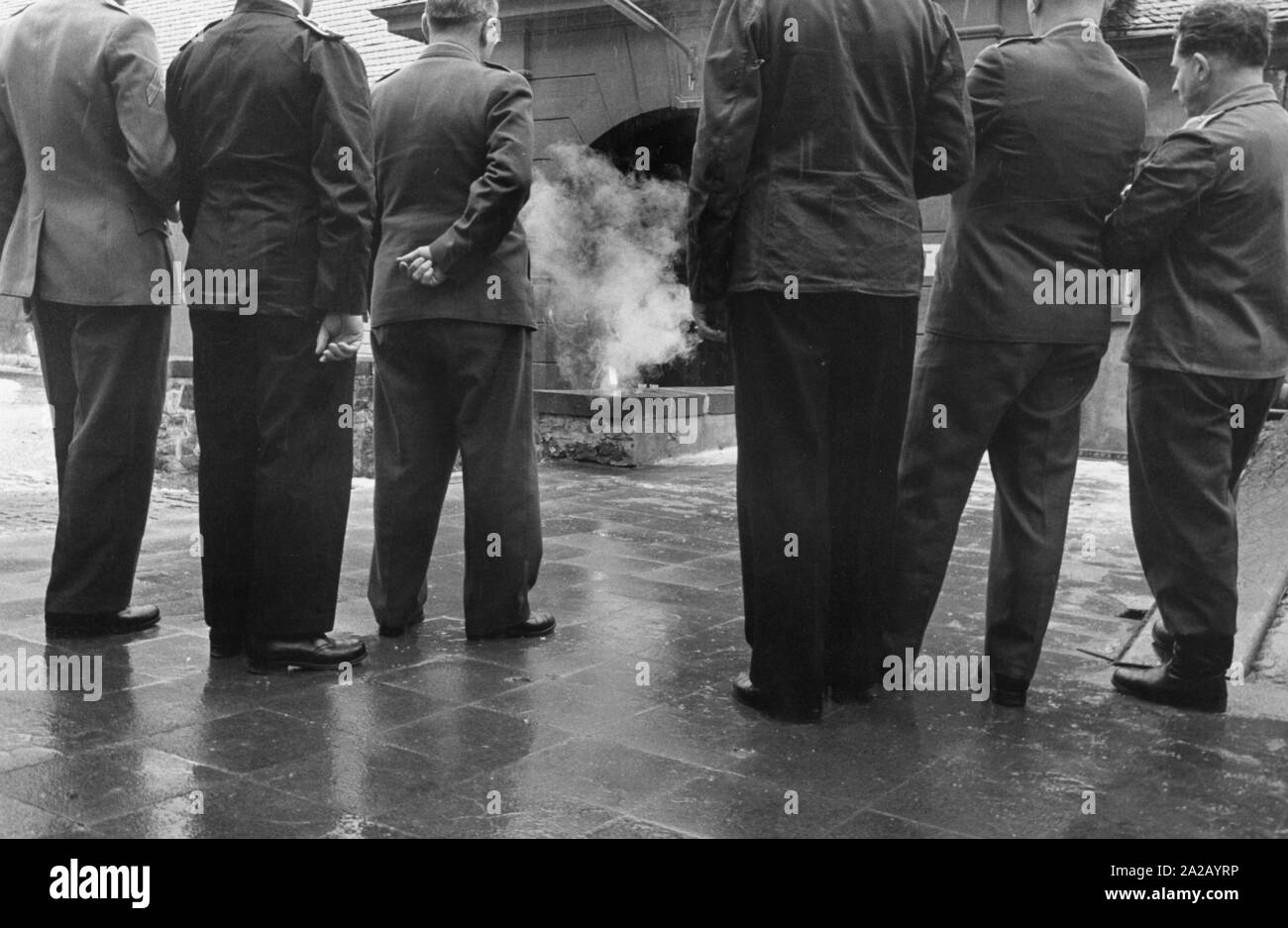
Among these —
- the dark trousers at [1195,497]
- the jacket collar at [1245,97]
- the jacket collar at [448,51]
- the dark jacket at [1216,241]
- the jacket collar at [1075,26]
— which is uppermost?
the jacket collar at [448,51]

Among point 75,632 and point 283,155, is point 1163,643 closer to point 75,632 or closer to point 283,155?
point 283,155

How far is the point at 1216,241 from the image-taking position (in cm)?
388

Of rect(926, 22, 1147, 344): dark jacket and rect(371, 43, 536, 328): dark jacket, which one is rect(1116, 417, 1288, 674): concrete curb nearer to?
rect(926, 22, 1147, 344): dark jacket

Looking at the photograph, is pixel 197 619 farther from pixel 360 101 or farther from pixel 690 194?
pixel 690 194

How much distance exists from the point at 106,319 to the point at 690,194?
203 centimetres

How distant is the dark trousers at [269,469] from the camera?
4.05m

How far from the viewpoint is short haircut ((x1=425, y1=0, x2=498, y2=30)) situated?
4.60 meters

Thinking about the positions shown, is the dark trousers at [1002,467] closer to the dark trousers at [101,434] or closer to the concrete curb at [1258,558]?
the concrete curb at [1258,558]

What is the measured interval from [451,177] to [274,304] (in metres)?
0.85

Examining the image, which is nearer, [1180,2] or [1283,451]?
[1283,451]

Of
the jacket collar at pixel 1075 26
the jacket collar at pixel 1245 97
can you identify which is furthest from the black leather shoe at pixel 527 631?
the jacket collar at pixel 1245 97
